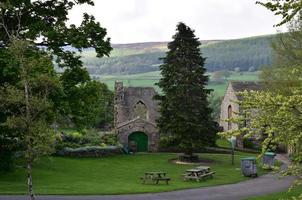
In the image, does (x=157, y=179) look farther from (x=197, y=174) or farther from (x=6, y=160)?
(x=6, y=160)

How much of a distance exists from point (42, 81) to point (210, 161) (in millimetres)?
26950

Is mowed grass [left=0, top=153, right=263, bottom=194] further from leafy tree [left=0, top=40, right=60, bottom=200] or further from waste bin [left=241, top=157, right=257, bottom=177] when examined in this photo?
leafy tree [left=0, top=40, right=60, bottom=200]

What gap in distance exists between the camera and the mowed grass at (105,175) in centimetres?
2611

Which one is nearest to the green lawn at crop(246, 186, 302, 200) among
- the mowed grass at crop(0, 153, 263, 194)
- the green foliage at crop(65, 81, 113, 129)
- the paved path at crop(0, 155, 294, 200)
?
the paved path at crop(0, 155, 294, 200)

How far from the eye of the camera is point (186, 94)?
138 feet

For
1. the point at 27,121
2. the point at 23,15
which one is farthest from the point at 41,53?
the point at 27,121

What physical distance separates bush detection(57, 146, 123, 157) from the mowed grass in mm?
1311

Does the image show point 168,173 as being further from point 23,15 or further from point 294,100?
point 294,100

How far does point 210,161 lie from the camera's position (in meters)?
43.5

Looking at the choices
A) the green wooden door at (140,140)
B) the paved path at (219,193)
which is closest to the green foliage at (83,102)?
the paved path at (219,193)

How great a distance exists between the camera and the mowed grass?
1028 inches

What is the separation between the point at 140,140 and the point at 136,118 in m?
2.41

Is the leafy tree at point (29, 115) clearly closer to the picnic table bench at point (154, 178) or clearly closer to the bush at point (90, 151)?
the picnic table bench at point (154, 178)

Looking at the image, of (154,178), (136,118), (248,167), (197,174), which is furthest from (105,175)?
(136,118)
